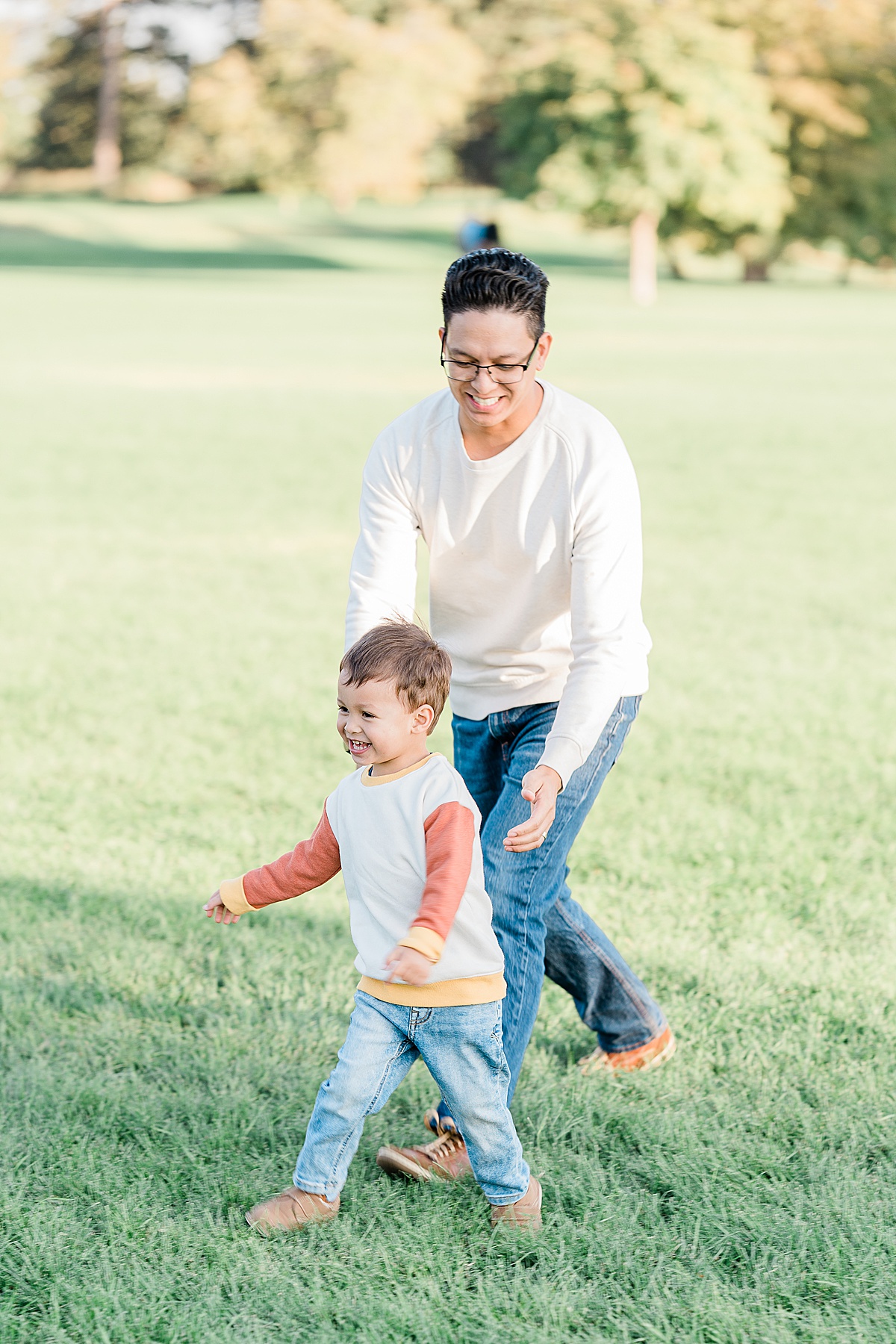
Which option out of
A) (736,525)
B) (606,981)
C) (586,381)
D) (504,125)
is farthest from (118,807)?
(504,125)

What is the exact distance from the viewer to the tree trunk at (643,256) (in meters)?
41.6

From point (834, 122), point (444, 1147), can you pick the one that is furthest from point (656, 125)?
point (444, 1147)

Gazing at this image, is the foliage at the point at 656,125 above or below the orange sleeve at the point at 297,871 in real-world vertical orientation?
above

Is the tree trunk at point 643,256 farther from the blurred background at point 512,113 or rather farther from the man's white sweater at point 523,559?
the man's white sweater at point 523,559

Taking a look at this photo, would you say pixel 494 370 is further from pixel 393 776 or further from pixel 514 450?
pixel 393 776

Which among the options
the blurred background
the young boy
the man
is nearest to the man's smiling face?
the man

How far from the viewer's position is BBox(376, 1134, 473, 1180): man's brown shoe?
317 centimetres

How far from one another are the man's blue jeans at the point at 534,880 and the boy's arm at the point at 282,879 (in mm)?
399

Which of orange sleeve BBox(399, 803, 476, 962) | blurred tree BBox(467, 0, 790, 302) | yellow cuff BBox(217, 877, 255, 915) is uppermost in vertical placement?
blurred tree BBox(467, 0, 790, 302)

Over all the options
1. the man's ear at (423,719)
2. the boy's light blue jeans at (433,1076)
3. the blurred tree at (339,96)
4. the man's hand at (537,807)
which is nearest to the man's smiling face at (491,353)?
the man's ear at (423,719)

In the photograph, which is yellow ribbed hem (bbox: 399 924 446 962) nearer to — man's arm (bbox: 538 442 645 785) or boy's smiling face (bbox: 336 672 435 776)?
boy's smiling face (bbox: 336 672 435 776)

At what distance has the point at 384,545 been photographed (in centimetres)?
327

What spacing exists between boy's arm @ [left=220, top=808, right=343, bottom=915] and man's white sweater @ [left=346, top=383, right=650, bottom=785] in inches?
19.1

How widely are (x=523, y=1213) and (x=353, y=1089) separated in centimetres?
47
